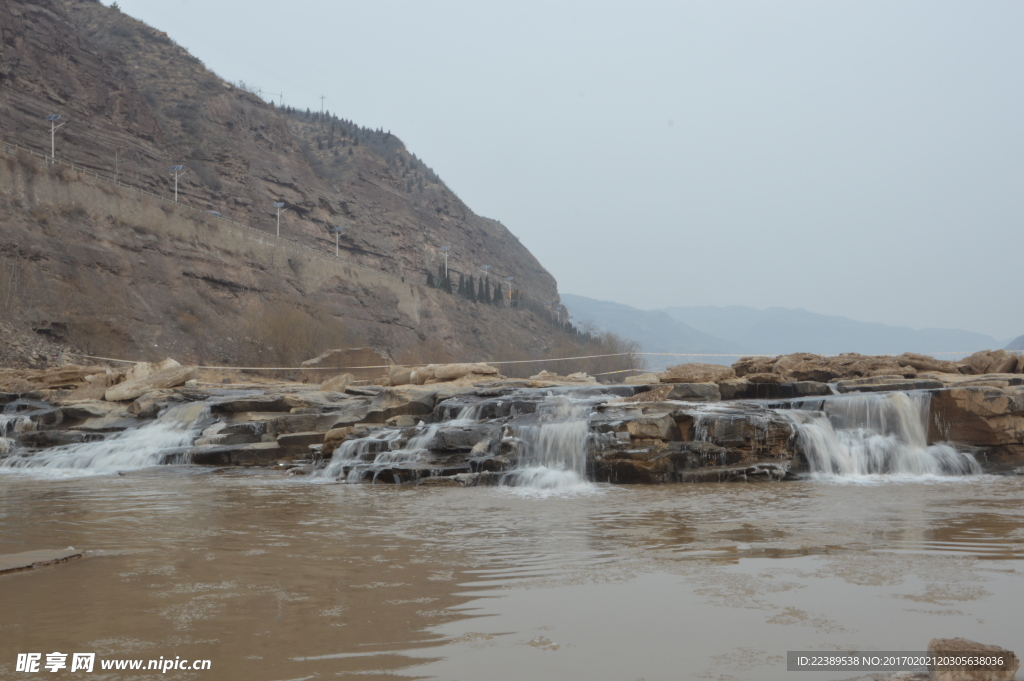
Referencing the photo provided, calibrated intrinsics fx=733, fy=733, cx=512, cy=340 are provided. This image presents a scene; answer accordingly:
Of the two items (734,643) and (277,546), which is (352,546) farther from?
(734,643)

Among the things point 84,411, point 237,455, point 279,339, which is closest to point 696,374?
point 237,455

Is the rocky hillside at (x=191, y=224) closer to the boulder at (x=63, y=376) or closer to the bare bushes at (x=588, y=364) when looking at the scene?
the bare bushes at (x=588, y=364)

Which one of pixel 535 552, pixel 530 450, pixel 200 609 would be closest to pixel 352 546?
pixel 535 552

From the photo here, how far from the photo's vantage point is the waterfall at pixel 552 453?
11.7 meters

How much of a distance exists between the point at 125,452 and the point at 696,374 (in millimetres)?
13069

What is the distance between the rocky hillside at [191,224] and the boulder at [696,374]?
25444mm

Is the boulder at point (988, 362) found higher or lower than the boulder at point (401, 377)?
higher

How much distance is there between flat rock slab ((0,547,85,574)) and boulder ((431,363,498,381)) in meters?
17.0

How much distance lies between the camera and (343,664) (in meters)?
3.07

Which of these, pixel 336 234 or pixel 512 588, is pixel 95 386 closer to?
pixel 512 588

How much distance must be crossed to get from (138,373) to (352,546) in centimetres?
1832

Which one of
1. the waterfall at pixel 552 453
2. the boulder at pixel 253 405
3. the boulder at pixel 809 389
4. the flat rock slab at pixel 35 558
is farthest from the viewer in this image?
the boulder at pixel 253 405

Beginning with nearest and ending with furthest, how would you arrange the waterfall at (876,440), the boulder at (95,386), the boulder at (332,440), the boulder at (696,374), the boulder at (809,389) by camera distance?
the waterfall at (876,440) → the boulder at (332,440) → the boulder at (809,389) → the boulder at (696,374) → the boulder at (95,386)

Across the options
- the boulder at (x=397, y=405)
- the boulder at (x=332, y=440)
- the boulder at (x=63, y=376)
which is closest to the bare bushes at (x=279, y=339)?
the boulder at (x=63, y=376)
